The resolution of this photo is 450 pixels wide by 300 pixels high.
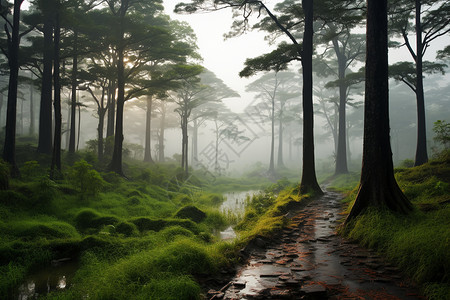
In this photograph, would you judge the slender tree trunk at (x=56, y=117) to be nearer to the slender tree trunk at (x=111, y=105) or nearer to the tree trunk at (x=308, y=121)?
the slender tree trunk at (x=111, y=105)

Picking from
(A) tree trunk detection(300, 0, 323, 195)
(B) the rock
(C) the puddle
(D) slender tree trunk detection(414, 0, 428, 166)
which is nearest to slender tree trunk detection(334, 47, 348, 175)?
(D) slender tree trunk detection(414, 0, 428, 166)

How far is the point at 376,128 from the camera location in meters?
4.82

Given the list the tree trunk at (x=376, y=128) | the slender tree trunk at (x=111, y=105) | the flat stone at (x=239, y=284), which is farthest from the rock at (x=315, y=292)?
the slender tree trunk at (x=111, y=105)

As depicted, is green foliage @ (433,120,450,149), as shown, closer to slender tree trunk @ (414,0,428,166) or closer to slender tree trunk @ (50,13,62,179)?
slender tree trunk @ (414,0,428,166)

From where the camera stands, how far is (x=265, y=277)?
3.12m

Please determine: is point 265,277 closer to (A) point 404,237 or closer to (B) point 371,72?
(A) point 404,237

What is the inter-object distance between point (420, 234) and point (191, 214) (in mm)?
5700

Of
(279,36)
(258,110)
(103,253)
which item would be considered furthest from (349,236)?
(258,110)

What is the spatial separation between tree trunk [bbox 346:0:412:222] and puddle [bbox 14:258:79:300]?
4896mm

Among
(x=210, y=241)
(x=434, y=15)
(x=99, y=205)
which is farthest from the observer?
(x=434, y=15)

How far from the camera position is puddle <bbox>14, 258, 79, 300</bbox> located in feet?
10.9

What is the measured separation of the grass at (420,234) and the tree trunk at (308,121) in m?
3.38

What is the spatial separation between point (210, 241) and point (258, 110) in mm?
29010

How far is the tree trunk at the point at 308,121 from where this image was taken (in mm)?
9219
